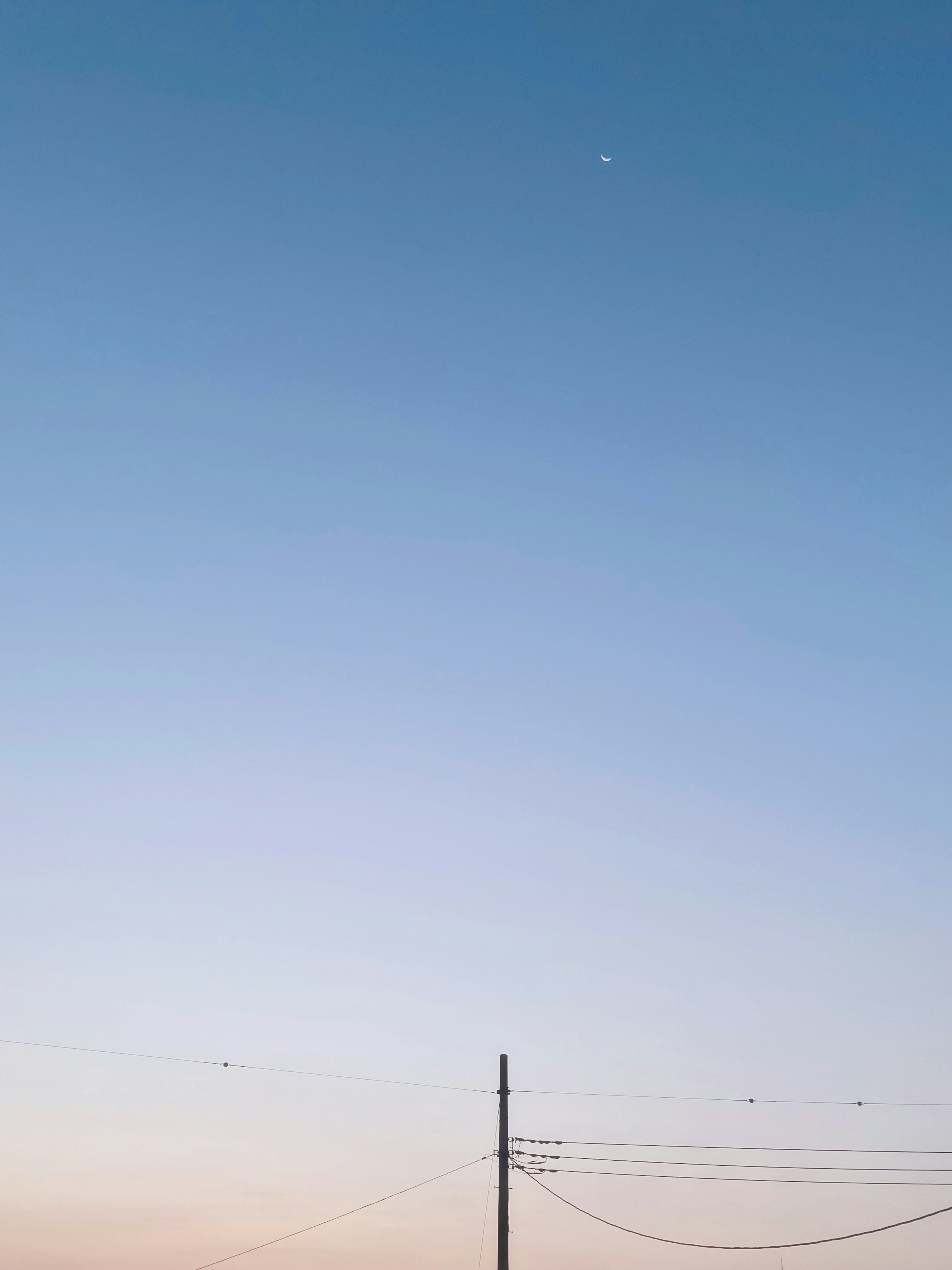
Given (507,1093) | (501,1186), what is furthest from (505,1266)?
(507,1093)

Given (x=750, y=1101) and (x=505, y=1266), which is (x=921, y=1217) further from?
(x=505, y=1266)

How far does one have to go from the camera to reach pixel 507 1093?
1347 inches

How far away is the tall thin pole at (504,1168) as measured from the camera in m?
31.1

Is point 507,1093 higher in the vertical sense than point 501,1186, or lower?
higher

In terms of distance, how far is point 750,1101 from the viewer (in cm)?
3681

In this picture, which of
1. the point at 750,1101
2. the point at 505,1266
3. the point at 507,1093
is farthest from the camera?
the point at 750,1101

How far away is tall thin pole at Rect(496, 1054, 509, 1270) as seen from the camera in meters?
31.1

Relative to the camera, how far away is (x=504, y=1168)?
108 ft

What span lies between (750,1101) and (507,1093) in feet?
29.2

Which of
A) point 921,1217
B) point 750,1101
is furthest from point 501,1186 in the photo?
point 921,1217

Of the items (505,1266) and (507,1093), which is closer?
(505,1266)

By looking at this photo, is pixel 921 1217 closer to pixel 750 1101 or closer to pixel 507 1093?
pixel 750 1101

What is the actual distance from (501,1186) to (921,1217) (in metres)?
15.0

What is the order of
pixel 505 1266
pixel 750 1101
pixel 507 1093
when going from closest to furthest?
pixel 505 1266 < pixel 507 1093 < pixel 750 1101
